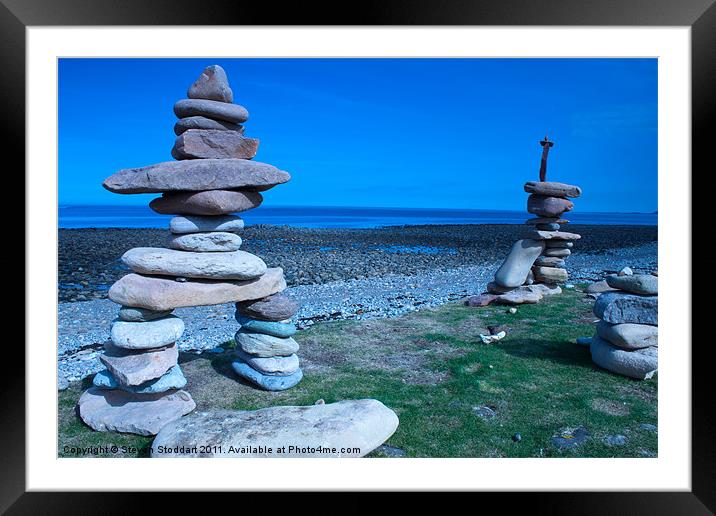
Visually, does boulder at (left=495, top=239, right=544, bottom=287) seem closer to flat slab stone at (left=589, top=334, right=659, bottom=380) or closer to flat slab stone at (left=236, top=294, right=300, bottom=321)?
flat slab stone at (left=589, top=334, right=659, bottom=380)

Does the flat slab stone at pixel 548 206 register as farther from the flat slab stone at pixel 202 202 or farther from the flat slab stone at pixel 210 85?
the flat slab stone at pixel 210 85

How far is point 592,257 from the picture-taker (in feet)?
71.5

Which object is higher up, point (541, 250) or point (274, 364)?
point (541, 250)

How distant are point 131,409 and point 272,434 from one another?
1.94m

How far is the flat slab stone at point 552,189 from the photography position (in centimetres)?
1262

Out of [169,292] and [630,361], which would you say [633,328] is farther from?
[169,292]

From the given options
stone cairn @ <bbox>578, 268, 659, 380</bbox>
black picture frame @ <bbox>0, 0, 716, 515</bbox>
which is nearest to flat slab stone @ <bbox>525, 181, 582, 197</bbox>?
stone cairn @ <bbox>578, 268, 659, 380</bbox>

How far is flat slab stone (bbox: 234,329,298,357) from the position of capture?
6.27 metres

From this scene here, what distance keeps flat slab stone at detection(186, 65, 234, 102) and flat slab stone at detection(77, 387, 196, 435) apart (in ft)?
12.4

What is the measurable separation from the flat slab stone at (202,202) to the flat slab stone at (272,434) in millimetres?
2377

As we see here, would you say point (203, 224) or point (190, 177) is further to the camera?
point (203, 224)

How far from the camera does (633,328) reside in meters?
6.54
